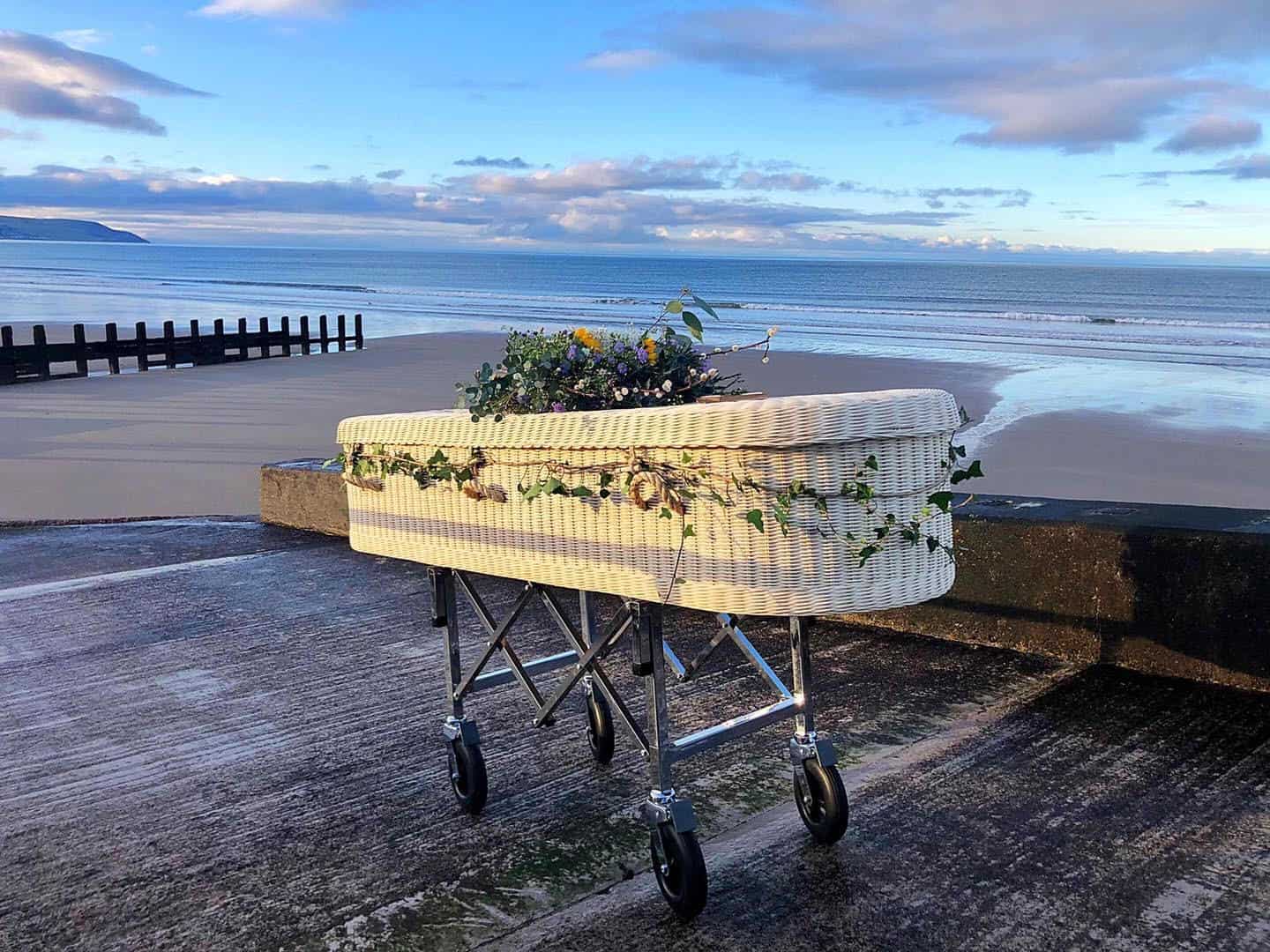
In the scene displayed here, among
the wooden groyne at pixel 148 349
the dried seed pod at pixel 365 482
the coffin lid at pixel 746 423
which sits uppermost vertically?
the coffin lid at pixel 746 423

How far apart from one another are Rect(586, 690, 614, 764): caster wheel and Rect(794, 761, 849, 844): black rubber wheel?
67 centimetres

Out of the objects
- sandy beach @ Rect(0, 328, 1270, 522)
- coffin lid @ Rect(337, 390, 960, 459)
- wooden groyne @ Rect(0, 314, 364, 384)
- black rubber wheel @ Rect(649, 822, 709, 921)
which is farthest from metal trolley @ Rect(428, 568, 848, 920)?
wooden groyne @ Rect(0, 314, 364, 384)

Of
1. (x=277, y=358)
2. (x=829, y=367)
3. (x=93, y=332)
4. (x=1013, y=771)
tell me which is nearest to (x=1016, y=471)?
(x=1013, y=771)

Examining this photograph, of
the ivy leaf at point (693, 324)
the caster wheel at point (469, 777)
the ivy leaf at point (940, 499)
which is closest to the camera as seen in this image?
the ivy leaf at point (940, 499)

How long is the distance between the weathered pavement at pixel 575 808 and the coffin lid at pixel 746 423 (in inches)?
39.3

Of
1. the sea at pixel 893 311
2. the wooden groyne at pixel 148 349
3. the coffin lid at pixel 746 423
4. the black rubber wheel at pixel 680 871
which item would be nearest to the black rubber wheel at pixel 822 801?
the black rubber wheel at pixel 680 871

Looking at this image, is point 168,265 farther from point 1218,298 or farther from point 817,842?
point 817,842

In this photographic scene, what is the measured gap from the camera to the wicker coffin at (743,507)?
2.19 meters

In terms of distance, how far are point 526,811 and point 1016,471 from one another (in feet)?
29.9

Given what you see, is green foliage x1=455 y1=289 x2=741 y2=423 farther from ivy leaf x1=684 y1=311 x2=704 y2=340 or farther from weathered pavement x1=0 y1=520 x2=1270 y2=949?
weathered pavement x1=0 y1=520 x2=1270 y2=949

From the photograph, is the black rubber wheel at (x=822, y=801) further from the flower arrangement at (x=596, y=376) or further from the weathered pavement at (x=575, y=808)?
the flower arrangement at (x=596, y=376)

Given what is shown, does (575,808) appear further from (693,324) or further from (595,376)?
(693,324)

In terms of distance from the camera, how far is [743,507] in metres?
2.23

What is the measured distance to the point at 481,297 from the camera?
182ft
